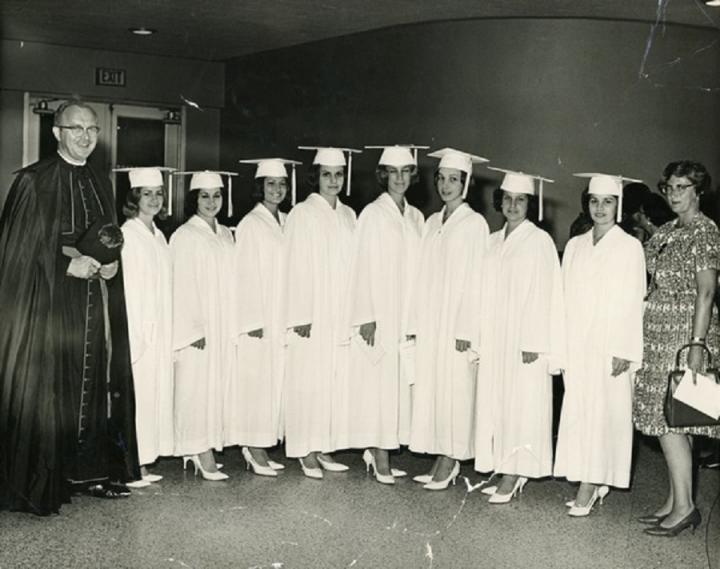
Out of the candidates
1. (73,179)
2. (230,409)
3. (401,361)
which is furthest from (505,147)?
(73,179)

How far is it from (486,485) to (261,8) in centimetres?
406

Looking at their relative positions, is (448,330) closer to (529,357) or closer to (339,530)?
(529,357)

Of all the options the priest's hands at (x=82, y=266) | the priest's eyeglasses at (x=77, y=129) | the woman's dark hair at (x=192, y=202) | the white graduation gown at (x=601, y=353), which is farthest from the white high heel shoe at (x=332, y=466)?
the priest's eyeglasses at (x=77, y=129)

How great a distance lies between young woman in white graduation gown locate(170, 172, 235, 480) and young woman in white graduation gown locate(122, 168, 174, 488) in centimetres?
7

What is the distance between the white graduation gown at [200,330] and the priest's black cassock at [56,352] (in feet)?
1.62

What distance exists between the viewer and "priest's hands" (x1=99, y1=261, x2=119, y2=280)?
5.25 meters

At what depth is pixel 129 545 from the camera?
4594 mm

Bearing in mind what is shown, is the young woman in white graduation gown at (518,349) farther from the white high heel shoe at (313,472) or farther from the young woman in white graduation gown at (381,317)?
the white high heel shoe at (313,472)

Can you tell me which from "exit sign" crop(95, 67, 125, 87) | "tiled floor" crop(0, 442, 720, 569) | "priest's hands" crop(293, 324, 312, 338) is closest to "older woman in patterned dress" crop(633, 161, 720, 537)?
"tiled floor" crop(0, 442, 720, 569)

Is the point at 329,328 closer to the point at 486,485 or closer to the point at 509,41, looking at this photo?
the point at 486,485

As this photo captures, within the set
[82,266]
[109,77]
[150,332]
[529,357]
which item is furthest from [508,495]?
[109,77]

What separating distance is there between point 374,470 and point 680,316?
2093 millimetres

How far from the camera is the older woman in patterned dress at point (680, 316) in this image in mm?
4883

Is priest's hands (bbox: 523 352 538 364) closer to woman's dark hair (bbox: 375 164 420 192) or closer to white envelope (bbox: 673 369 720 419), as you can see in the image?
white envelope (bbox: 673 369 720 419)
